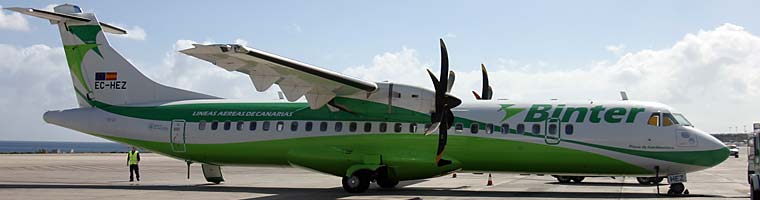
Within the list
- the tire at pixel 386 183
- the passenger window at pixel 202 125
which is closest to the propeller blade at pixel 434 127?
the tire at pixel 386 183

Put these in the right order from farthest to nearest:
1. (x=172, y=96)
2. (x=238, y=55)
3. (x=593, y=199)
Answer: (x=172, y=96) < (x=593, y=199) < (x=238, y=55)

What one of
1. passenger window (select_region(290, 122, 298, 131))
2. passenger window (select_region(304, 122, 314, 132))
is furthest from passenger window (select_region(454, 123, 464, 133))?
passenger window (select_region(290, 122, 298, 131))

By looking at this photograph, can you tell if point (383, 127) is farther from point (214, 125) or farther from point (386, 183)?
point (214, 125)

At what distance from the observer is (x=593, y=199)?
17328 millimetres

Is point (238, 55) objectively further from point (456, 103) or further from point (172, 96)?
point (172, 96)

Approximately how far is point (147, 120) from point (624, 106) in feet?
42.7

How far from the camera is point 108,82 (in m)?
22.3

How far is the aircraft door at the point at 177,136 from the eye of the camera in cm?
2128

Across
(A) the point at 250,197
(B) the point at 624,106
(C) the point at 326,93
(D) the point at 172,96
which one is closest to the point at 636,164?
(B) the point at 624,106

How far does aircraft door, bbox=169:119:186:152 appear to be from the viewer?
21281 millimetres

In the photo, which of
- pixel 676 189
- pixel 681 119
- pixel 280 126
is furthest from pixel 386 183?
pixel 681 119

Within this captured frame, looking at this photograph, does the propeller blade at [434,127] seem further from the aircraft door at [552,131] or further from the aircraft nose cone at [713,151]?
the aircraft nose cone at [713,151]

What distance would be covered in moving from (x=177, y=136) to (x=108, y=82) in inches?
116

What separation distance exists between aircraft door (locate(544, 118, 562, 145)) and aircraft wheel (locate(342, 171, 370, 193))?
458 cm
